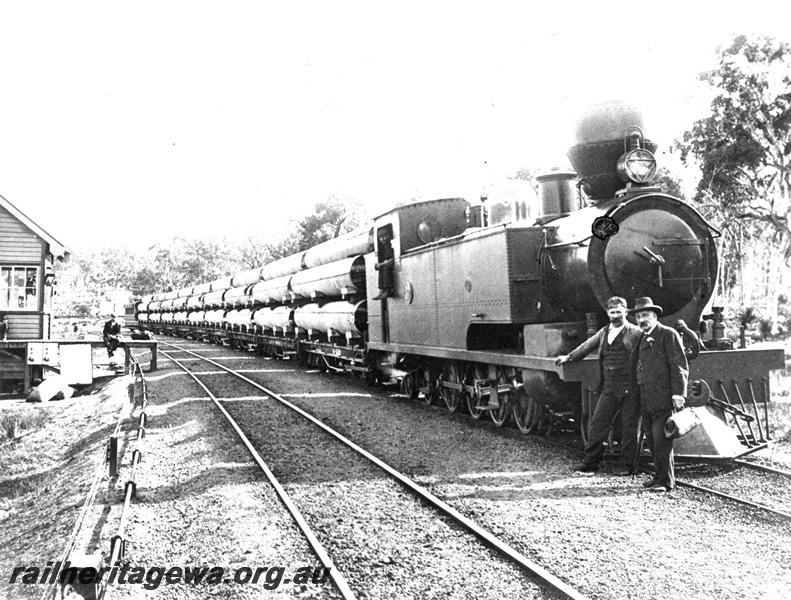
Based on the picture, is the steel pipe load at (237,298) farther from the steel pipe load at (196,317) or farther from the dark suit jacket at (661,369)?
the dark suit jacket at (661,369)

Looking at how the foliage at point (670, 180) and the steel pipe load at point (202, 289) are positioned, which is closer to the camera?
the foliage at point (670, 180)

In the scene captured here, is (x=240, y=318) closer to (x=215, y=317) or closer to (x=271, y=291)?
(x=271, y=291)

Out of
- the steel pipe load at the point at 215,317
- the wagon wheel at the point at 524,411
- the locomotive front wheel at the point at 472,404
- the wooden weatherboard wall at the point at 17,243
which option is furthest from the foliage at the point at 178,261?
the wagon wheel at the point at 524,411

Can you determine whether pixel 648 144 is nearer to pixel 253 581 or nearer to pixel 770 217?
pixel 253 581

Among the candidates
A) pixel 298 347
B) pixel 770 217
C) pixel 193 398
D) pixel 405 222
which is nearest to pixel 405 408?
pixel 405 222

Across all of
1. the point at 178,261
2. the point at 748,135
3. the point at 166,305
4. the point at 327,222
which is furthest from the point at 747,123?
the point at 178,261

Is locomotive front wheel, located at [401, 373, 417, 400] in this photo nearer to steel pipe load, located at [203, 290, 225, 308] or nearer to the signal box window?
the signal box window

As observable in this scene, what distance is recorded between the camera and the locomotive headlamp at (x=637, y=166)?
7.35m

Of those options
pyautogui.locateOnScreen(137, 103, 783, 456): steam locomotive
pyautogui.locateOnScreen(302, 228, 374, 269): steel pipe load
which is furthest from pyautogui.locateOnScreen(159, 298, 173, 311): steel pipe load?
pyautogui.locateOnScreen(137, 103, 783, 456): steam locomotive

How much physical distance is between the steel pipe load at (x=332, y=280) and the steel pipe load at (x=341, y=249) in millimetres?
293

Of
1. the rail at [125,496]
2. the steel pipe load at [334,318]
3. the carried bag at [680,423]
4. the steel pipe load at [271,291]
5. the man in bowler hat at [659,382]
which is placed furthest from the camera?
the steel pipe load at [271,291]

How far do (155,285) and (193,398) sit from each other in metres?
73.2

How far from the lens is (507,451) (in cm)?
730

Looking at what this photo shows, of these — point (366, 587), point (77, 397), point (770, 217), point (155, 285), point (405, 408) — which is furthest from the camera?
point (155, 285)
